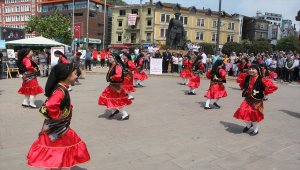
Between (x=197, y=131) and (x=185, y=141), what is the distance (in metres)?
0.89

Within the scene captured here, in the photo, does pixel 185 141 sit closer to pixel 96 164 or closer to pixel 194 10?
pixel 96 164

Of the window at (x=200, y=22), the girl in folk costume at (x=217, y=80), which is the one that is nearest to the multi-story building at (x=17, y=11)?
the window at (x=200, y=22)

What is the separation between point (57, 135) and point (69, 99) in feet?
1.56

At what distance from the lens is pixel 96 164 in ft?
16.5

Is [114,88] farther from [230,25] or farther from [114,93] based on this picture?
[230,25]

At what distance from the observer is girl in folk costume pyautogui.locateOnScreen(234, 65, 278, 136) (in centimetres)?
677

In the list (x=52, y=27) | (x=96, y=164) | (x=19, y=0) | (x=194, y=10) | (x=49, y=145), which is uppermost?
(x=19, y=0)

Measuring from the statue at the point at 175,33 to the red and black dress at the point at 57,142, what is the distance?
2210 cm

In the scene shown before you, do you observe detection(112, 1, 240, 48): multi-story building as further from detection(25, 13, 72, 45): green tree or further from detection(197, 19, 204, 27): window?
detection(25, 13, 72, 45): green tree

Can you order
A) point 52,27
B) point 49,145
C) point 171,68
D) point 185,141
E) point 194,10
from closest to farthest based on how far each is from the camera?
1. point 49,145
2. point 185,141
3. point 171,68
4. point 52,27
5. point 194,10

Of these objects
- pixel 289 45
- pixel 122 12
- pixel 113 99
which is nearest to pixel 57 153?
pixel 113 99

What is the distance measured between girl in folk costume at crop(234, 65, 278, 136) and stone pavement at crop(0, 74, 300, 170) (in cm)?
44

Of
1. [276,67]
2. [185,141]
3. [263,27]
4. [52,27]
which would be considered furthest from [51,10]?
[185,141]

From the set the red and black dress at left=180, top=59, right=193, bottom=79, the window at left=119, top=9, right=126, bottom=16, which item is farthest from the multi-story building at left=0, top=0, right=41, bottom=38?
the red and black dress at left=180, top=59, right=193, bottom=79
